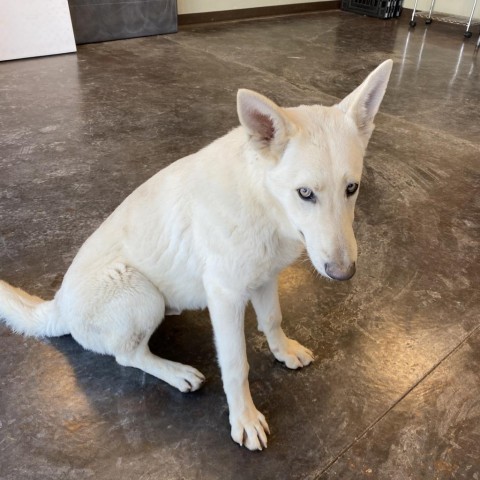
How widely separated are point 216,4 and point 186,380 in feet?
24.9

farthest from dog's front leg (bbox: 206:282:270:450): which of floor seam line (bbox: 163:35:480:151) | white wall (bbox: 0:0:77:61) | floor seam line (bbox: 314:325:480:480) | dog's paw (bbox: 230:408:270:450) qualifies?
white wall (bbox: 0:0:77:61)

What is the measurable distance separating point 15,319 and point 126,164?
6.31 ft

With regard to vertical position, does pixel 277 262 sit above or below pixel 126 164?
above

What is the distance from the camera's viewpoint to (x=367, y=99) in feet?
5.04

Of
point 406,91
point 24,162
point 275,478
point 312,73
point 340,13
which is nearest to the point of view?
point 275,478

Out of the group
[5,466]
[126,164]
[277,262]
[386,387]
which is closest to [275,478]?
[386,387]

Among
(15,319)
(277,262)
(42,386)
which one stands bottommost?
(42,386)

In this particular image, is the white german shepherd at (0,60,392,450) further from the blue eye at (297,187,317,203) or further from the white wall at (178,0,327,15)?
the white wall at (178,0,327,15)

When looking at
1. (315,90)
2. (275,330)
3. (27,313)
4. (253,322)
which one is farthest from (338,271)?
(315,90)

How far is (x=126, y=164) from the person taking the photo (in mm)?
3691

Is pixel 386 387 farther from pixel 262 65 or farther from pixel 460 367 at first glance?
pixel 262 65

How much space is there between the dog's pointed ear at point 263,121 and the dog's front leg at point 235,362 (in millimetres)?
556

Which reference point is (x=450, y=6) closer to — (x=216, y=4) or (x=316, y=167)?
(x=216, y=4)

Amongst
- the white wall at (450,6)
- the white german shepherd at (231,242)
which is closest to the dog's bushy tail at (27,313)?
the white german shepherd at (231,242)
